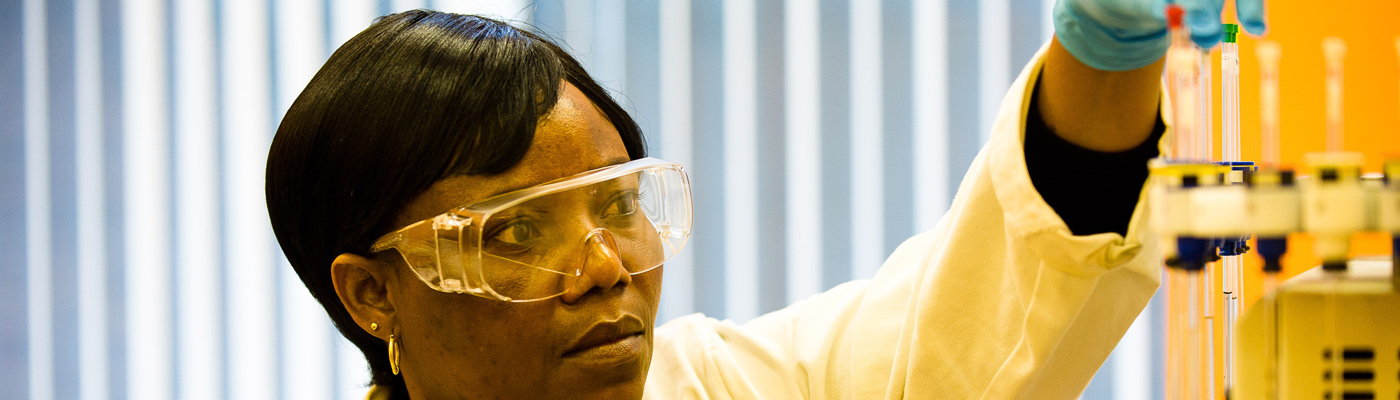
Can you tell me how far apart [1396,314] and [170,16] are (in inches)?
113

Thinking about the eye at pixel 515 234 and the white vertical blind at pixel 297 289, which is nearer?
the eye at pixel 515 234

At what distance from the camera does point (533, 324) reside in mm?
1016

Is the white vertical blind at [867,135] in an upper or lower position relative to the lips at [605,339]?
upper

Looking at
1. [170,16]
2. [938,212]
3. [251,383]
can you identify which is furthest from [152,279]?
[938,212]

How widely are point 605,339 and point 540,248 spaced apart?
13 centimetres

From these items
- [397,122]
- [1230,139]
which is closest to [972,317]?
[1230,139]

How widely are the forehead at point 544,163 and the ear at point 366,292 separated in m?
0.08

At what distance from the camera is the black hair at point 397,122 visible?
1008 mm

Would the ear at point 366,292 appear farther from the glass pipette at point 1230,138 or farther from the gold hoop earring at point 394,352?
the glass pipette at point 1230,138

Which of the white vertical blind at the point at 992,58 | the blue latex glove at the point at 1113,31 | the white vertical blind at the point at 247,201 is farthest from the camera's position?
the white vertical blind at the point at 247,201

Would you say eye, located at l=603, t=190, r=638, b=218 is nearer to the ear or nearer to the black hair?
the black hair

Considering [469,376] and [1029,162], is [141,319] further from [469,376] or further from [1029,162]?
[1029,162]

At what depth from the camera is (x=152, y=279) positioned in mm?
2607

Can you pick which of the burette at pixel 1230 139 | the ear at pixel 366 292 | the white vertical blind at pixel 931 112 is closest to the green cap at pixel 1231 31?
the burette at pixel 1230 139
